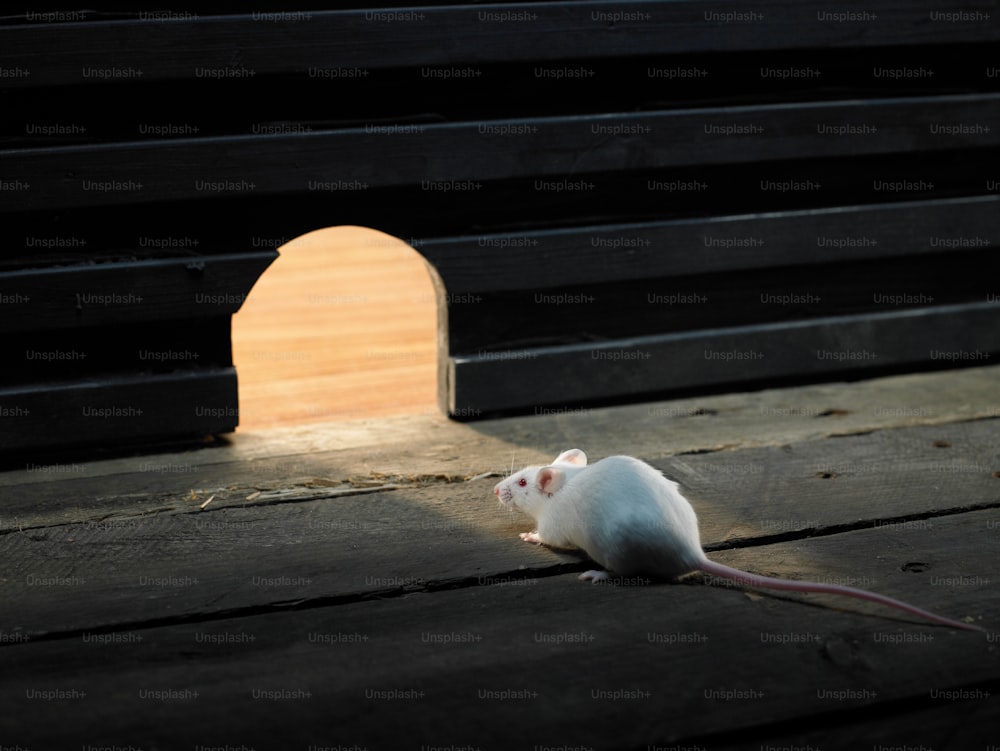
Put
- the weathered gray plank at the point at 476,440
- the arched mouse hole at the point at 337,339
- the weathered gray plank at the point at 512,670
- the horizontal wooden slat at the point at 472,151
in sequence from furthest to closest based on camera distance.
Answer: the arched mouse hole at the point at 337,339 < the horizontal wooden slat at the point at 472,151 < the weathered gray plank at the point at 476,440 < the weathered gray plank at the point at 512,670

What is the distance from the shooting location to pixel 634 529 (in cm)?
302

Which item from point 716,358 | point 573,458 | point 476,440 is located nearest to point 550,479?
point 573,458

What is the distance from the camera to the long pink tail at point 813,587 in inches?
110

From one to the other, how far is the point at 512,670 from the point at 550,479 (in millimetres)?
844

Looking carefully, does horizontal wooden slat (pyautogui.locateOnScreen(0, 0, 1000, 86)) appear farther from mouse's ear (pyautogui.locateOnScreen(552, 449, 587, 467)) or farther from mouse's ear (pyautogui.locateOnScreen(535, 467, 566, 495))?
mouse's ear (pyautogui.locateOnScreen(535, 467, 566, 495))

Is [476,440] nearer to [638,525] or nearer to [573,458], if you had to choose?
[573,458]

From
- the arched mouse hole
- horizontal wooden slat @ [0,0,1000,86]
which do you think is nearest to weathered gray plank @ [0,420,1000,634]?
the arched mouse hole

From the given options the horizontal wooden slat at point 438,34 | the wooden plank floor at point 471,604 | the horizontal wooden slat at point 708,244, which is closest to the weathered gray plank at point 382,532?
the wooden plank floor at point 471,604

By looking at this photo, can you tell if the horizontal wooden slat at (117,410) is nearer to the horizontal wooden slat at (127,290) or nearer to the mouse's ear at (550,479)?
the horizontal wooden slat at (127,290)

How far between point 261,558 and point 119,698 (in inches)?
30.7

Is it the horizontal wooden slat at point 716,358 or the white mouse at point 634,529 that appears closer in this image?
the white mouse at point 634,529

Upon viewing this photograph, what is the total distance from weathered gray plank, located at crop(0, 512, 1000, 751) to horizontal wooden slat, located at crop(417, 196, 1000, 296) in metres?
1.76

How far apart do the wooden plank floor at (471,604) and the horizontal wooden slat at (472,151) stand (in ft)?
3.09

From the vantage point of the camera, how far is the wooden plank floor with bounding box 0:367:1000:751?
2434 millimetres
